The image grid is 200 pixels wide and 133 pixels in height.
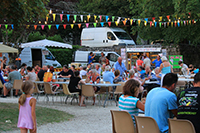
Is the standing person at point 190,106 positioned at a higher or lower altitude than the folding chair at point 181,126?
higher

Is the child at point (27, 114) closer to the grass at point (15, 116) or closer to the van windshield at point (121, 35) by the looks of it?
the grass at point (15, 116)

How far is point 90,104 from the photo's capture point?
39.9 feet

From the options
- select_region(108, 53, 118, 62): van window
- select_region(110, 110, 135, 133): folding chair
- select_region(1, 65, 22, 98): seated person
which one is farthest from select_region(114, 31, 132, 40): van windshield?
select_region(110, 110, 135, 133): folding chair

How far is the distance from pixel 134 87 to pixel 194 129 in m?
1.38

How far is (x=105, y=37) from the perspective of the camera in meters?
28.1

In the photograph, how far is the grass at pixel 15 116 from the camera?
7909 millimetres

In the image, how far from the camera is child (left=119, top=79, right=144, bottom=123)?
16.1ft

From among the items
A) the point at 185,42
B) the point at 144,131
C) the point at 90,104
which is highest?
the point at 185,42

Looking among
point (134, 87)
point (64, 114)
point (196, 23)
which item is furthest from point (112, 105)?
point (196, 23)

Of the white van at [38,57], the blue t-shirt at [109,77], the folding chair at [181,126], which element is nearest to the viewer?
the folding chair at [181,126]

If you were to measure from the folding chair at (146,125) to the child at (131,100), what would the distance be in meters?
0.58

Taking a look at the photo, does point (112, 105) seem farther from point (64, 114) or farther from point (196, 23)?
point (196, 23)

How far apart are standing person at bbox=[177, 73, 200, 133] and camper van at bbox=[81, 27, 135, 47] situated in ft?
76.5

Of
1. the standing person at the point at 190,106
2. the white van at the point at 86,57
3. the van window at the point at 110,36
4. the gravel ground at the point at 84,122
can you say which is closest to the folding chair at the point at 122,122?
the standing person at the point at 190,106
